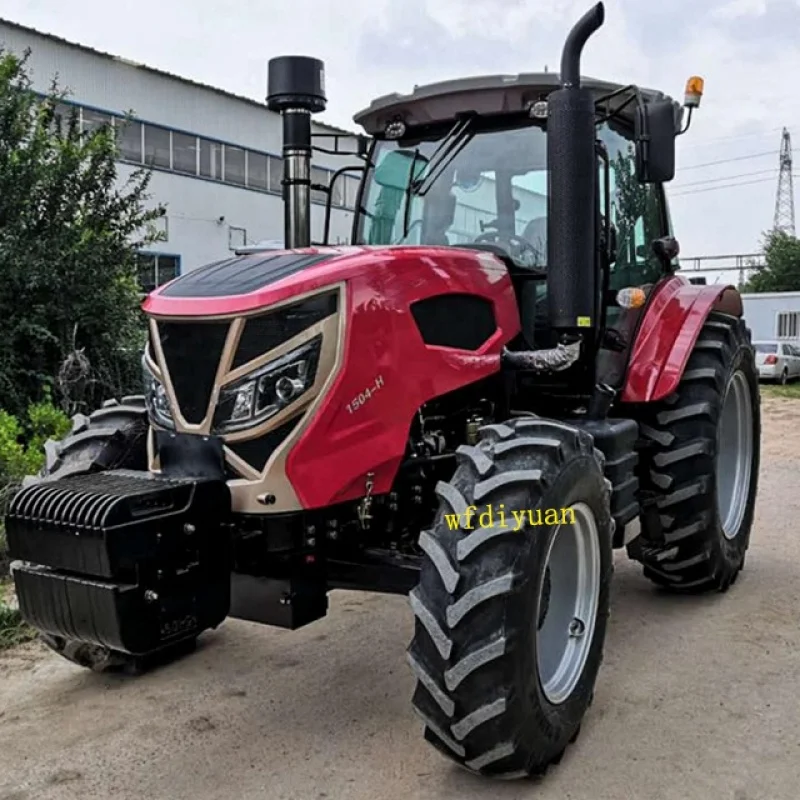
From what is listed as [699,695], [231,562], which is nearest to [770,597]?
[699,695]

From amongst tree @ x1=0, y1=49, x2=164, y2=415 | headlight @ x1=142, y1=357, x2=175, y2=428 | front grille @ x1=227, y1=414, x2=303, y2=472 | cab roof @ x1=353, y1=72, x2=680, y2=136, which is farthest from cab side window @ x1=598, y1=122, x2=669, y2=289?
tree @ x1=0, y1=49, x2=164, y2=415

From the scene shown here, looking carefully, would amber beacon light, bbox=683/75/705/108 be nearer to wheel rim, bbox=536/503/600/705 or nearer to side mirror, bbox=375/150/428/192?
side mirror, bbox=375/150/428/192

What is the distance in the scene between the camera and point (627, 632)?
179 inches

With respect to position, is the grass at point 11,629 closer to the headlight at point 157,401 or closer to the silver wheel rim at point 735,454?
the headlight at point 157,401

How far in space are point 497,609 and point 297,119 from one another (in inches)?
95.2

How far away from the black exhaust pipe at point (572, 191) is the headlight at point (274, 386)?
43.0 inches

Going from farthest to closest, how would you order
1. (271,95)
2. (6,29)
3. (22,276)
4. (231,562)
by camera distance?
(6,29), (22,276), (271,95), (231,562)

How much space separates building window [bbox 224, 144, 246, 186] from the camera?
25.7 meters

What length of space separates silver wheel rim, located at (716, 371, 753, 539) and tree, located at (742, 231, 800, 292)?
40395 mm

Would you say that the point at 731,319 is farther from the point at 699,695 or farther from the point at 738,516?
the point at 699,695

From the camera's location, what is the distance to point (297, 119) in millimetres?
4145

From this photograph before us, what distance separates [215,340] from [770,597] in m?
3.55

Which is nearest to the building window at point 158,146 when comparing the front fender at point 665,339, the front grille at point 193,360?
the front fender at point 665,339

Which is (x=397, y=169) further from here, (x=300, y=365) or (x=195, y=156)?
(x=195, y=156)
